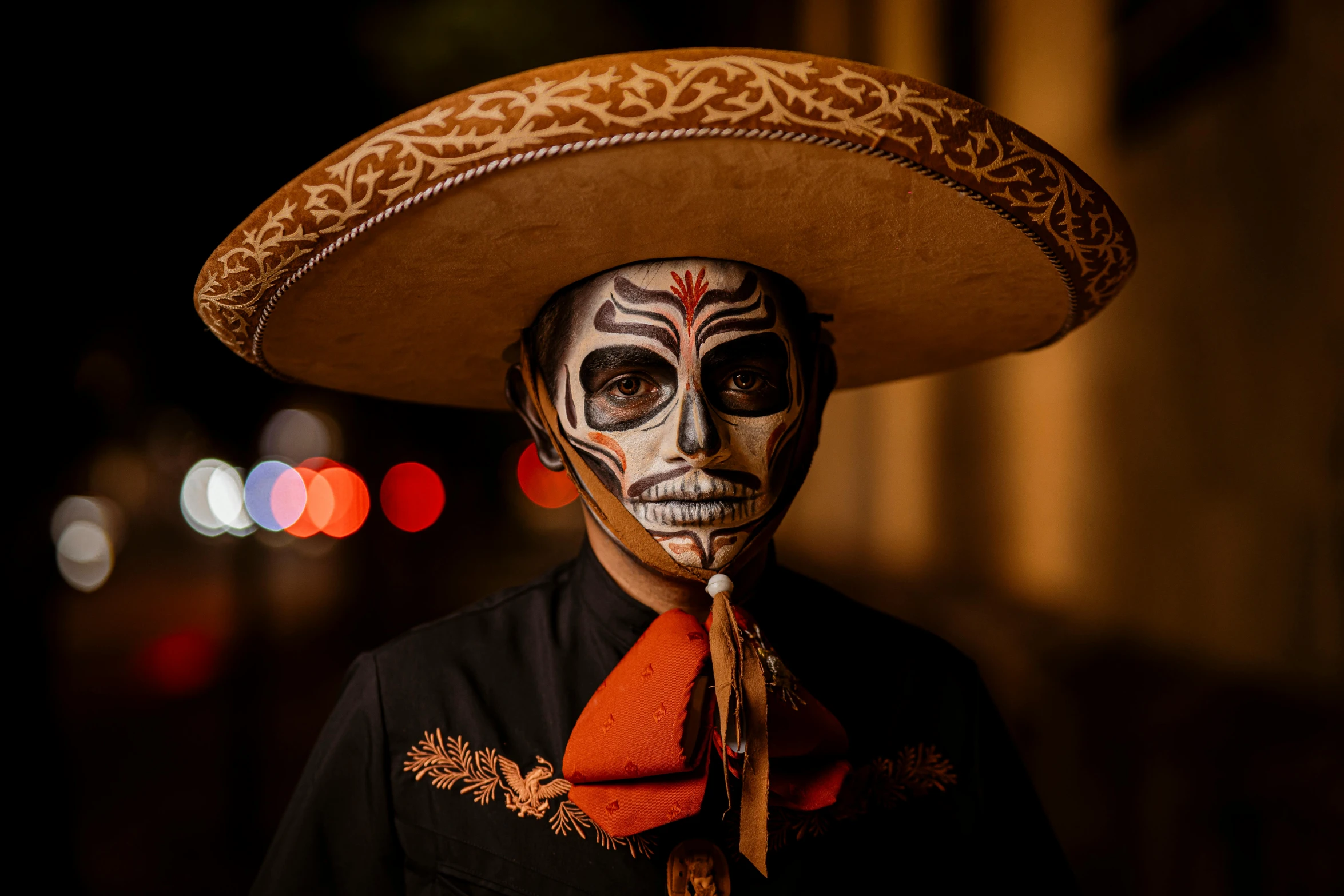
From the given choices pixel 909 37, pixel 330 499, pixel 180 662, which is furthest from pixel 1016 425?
pixel 330 499

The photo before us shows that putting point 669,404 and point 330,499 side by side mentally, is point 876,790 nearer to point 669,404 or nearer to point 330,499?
point 669,404

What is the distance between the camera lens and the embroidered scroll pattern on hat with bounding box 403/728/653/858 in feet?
5.54

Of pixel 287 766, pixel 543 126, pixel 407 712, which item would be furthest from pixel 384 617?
pixel 543 126

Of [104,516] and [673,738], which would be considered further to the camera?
[104,516]

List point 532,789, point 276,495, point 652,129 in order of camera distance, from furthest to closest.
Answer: point 276,495, point 532,789, point 652,129

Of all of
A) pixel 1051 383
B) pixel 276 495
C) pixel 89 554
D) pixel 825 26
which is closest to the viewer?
pixel 1051 383

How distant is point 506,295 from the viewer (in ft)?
5.63

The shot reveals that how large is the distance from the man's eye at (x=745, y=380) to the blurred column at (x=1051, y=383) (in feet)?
9.23

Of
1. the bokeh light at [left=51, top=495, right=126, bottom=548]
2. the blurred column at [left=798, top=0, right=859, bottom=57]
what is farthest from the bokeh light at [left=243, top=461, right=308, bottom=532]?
the blurred column at [left=798, top=0, right=859, bottom=57]

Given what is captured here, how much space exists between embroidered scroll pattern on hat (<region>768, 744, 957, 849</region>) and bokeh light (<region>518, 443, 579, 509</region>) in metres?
24.4

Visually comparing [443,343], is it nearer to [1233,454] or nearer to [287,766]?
[1233,454]

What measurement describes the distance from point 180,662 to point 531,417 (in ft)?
23.4

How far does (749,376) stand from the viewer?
1.65 meters

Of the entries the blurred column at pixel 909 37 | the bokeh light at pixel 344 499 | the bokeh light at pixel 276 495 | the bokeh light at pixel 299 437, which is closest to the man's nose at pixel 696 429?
the blurred column at pixel 909 37
